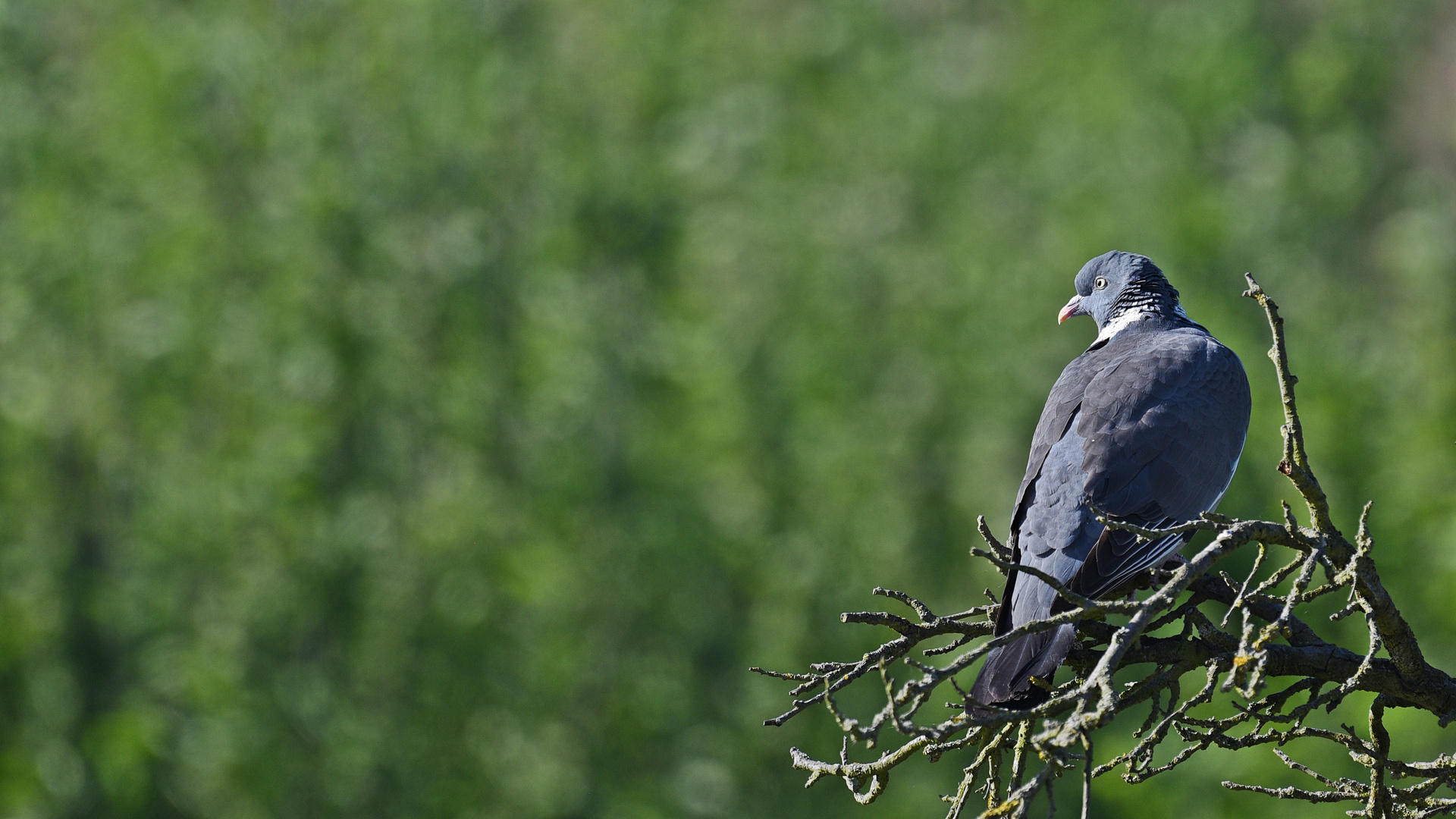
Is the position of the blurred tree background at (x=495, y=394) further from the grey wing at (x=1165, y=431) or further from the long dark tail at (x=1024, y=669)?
the long dark tail at (x=1024, y=669)

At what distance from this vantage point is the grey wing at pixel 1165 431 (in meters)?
3.60

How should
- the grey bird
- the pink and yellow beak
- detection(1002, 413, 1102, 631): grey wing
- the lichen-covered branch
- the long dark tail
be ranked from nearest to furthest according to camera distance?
the lichen-covered branch → the long dark tail → the grey bird → detection(1002, 413, 1102, 631): grey wing → the pink and yellow beak

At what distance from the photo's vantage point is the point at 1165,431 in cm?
370

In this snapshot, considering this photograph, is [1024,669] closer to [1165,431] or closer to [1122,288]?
[1165,431]

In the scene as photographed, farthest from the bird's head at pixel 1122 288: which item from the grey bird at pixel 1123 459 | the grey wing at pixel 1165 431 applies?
the grey wing at pixel 1165 431

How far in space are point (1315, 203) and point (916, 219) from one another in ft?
13.0

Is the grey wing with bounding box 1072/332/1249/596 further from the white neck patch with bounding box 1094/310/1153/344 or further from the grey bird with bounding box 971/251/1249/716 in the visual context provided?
the white neck patch with bounding box 1094/310/1153/344

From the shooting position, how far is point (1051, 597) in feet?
9.66

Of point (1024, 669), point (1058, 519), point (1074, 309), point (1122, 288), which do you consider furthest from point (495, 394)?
point (1024, 669)

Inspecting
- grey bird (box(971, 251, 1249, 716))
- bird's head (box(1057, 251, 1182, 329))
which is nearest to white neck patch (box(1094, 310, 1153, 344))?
bird's head (box(1057, 251, 1182, 329))

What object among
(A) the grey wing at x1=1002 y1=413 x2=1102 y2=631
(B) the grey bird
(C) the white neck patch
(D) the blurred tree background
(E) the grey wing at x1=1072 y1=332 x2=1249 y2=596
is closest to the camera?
(B) the grey bird

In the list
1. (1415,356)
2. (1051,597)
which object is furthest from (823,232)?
(1051,597)

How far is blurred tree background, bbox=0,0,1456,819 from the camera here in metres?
11.1

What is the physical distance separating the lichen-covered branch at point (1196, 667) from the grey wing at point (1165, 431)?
1.92ft
